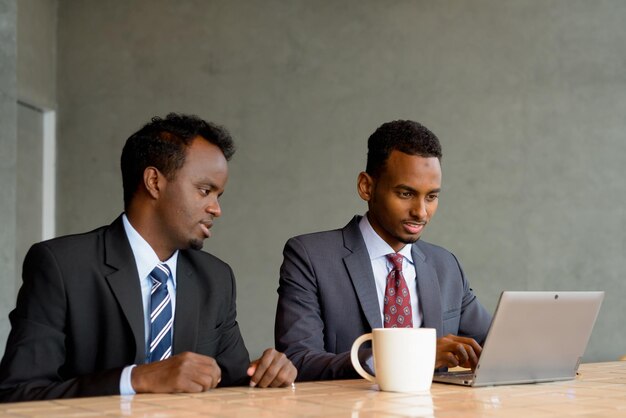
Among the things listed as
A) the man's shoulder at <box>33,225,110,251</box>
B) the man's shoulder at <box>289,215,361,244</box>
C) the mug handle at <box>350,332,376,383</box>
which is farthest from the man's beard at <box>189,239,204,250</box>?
the mug handle at <box>350,332,376,383</box>

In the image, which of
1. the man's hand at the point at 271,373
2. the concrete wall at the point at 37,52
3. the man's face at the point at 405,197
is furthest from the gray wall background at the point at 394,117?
the man's hand at the point at 271,373

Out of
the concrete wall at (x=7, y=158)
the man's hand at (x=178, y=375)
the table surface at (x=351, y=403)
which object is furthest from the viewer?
the concrete wall at (x=7, y=158)

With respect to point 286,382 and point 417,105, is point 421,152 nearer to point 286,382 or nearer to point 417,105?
point 286,382

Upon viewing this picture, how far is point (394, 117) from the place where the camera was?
6.44 meters

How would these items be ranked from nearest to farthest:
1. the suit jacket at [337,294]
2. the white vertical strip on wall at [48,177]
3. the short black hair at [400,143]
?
the suit jacket at [337,294], the short black hair at [400,143], the white vertical strip on wall at [48,177]

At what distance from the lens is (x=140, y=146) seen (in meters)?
2.24

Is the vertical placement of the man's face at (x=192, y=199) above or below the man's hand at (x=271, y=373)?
above

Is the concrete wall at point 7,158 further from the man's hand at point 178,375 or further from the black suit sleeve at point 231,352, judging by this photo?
the man's hand at point 178,375

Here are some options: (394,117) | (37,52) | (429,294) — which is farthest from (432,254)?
(37,52)

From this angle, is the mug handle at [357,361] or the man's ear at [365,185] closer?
the mug handle at [357,361]

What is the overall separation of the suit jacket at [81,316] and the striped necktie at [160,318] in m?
0.02

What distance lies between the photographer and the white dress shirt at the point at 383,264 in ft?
8.29

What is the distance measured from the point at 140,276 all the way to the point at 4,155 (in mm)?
2312

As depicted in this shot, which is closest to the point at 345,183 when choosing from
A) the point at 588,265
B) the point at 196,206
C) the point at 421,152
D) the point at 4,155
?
the point at 588,265
